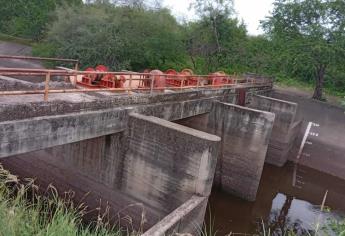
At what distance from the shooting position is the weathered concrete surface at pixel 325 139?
677 inches

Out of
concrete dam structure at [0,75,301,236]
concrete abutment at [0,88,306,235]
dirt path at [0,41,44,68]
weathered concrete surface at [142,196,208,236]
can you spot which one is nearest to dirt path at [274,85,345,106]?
concrete dam structure at [0,75,301,236]

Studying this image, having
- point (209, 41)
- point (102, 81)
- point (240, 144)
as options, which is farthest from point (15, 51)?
point (240, 144)

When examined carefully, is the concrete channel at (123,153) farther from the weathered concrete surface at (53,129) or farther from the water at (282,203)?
the water at (282,203)

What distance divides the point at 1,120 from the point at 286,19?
2065 centimetres

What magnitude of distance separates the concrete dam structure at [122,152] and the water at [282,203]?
3286mm

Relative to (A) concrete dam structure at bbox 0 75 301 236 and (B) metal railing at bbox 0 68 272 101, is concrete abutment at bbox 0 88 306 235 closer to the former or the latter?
(A) concrete dam structure at bbox 0 75 301 236

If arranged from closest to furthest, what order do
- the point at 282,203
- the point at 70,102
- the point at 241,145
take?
the point at 70,102, the point at 241,145, the point at 282,203

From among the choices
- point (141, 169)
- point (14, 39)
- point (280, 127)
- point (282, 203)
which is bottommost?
point (282, 203)

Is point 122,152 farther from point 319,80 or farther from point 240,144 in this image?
point 319,80

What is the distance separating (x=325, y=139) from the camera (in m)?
18.2

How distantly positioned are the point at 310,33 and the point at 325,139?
6.80 meters

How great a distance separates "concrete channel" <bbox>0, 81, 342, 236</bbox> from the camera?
5.95 meters

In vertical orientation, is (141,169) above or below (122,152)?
below

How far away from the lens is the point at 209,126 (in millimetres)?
12555
